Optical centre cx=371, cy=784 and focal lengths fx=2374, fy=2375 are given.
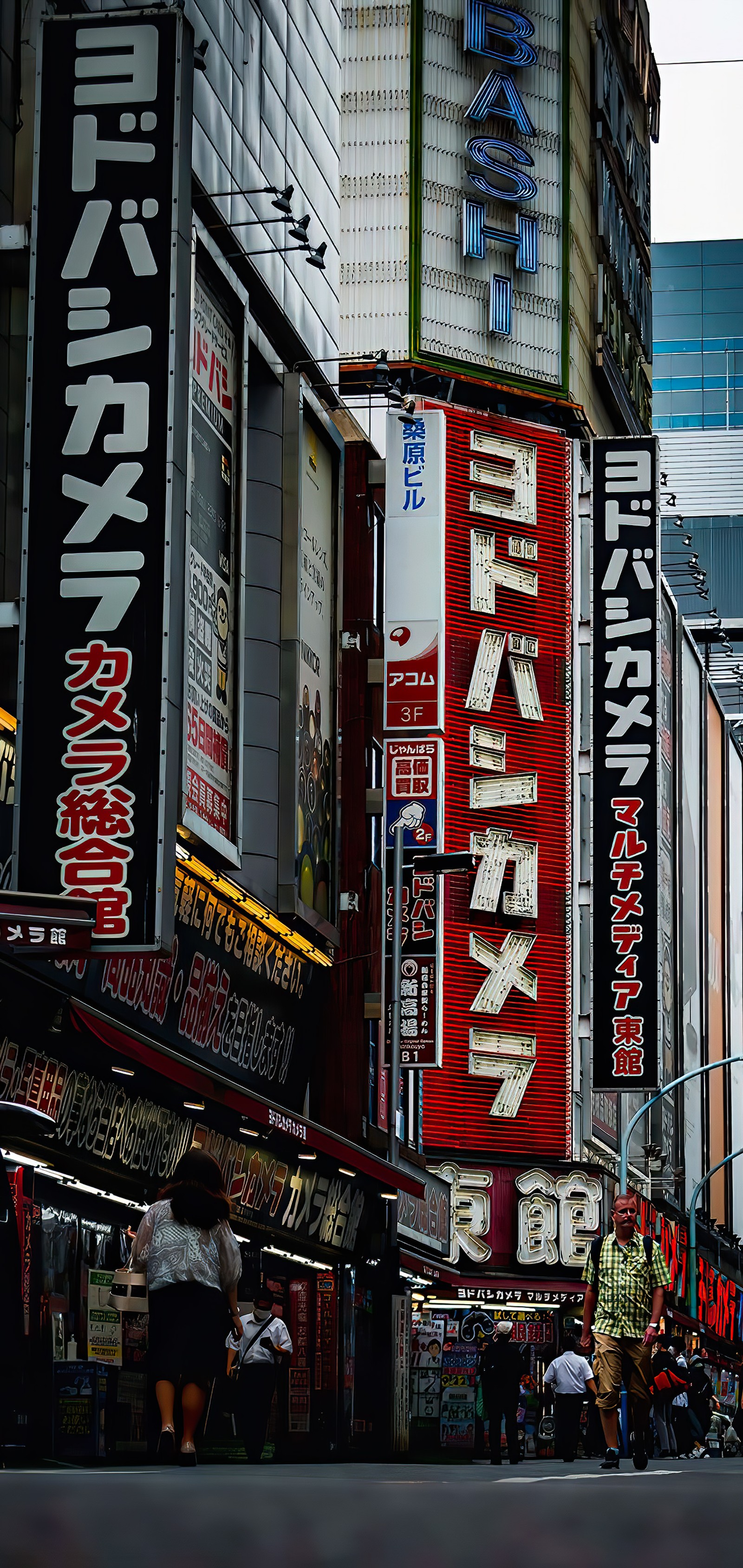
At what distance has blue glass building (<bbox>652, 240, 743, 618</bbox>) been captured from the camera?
130 meters

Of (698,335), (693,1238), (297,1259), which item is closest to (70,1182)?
(297,1259)

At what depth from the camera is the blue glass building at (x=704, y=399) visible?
130 metres

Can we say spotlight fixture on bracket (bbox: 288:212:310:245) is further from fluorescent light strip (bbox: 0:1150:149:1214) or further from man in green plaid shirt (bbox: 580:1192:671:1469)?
man in green plaid shirt (bbox: 580:1192:671:1469)

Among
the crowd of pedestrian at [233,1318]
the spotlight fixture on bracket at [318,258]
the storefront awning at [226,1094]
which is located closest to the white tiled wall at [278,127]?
the spotlight fixture on bracket at [318,258]

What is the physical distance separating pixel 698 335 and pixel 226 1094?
134m

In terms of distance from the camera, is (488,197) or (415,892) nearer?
(415,892)

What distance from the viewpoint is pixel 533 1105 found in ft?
173

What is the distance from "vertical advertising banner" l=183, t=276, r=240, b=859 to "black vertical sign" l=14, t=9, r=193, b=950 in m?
3.01

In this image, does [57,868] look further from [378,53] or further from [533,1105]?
[378,53]

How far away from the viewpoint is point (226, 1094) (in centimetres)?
2045

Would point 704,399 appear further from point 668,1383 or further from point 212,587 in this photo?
point 212,587

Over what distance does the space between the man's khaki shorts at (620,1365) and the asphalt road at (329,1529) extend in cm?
1418

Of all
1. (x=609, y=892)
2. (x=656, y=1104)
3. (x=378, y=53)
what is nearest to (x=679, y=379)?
(x=656, y=1104)

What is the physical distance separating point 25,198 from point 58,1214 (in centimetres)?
812
